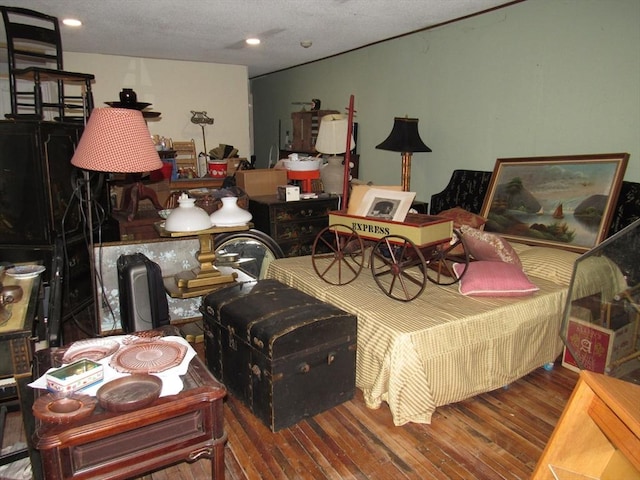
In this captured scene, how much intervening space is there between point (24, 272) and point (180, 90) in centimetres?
483

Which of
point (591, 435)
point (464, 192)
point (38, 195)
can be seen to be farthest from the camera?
point (464, 192)

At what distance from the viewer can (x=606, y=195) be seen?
303cm

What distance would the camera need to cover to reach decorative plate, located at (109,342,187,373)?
4.84 ft

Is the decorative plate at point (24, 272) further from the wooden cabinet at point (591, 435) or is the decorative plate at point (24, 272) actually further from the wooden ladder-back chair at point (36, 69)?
the wooden cabinet at point (591, 435)

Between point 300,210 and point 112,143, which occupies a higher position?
point 112,143

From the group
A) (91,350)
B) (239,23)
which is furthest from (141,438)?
(239,23)

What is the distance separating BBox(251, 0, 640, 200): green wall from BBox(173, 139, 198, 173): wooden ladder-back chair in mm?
2271

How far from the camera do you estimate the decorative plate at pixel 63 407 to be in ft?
3.95

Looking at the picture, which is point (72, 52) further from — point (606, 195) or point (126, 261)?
point (606, 195)

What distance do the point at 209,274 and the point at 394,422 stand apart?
4.86 feet

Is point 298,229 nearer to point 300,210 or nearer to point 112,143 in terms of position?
point 300,210

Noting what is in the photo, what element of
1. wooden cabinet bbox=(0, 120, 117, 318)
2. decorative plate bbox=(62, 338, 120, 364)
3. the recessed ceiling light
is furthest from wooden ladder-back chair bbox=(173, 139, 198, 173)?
decorative plate bbox=(62, 338, 120, 364)

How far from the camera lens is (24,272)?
206 centimetres

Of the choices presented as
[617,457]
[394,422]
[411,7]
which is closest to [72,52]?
[411,7]
